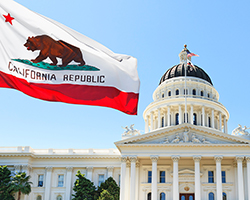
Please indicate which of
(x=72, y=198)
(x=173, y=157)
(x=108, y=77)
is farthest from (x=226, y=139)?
(x=108, y=77)

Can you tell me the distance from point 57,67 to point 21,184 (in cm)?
5532

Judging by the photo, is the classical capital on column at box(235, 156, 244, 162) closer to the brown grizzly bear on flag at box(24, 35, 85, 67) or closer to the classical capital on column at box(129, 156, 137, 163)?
the classical capital on column at box(129, 156, 137, 163)

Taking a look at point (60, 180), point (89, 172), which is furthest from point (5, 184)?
point (89, 172)

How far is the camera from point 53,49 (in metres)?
9.88

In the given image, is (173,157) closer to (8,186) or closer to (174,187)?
(174,187)

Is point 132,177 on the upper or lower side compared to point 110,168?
lower

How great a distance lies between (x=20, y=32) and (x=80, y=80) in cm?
186

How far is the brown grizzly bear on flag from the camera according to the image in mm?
9812

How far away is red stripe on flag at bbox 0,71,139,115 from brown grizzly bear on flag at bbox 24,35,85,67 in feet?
1.97

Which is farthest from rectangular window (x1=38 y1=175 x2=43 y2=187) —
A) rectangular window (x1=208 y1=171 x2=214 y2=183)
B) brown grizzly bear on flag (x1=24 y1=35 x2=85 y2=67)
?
brown grizzly bear on flag (x1=24 y1=35 x2=85 y2=67)

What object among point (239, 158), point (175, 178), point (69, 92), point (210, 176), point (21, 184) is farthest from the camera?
point (21, 184)

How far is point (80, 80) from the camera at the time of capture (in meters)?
9.88

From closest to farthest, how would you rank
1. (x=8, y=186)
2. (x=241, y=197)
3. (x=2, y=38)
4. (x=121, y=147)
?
(x=2, y=38), (x=241, y=197), (x=121, y=147), (x=8, y=186)

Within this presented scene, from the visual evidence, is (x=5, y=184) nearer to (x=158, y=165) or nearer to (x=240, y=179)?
(x=158, y=165)
